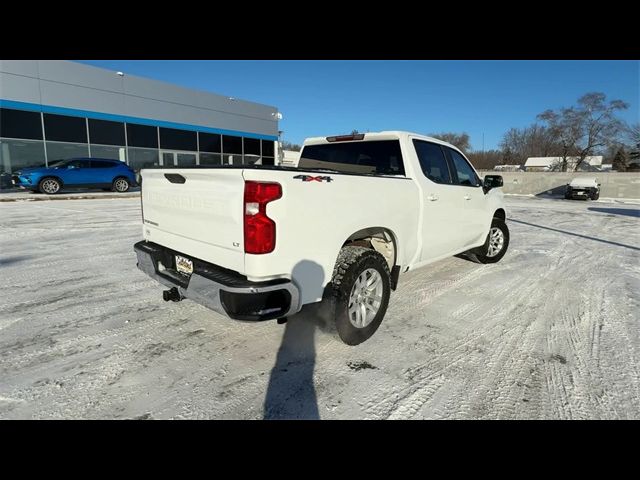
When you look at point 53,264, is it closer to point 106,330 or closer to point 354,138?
point 106,330

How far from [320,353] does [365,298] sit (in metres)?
0.65

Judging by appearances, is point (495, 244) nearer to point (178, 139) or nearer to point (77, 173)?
point (77, 173)

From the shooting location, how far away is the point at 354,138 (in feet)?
14.3

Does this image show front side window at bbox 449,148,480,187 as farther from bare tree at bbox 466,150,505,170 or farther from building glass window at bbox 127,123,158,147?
bare tree at bbox 466,150,505,170

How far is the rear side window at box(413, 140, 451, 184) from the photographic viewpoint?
4.16 metres

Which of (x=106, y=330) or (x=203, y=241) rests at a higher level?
(x=203, y=241)

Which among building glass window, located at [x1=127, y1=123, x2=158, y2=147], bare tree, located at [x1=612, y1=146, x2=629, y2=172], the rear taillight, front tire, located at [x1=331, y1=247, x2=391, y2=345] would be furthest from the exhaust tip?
bare tree, located at [x1=612, y1=146, x2=629, y2=172]

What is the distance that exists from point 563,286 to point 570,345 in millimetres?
2090

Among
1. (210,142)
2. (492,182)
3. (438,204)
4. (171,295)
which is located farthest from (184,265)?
(210,142)

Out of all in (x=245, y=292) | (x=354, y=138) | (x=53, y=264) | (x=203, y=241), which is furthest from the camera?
(x=53, y=264)

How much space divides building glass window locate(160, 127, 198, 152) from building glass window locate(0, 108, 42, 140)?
6750 millimetres

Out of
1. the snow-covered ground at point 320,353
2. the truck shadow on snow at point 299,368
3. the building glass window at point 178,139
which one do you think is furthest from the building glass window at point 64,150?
the truck shadow on snow at point 299,368
